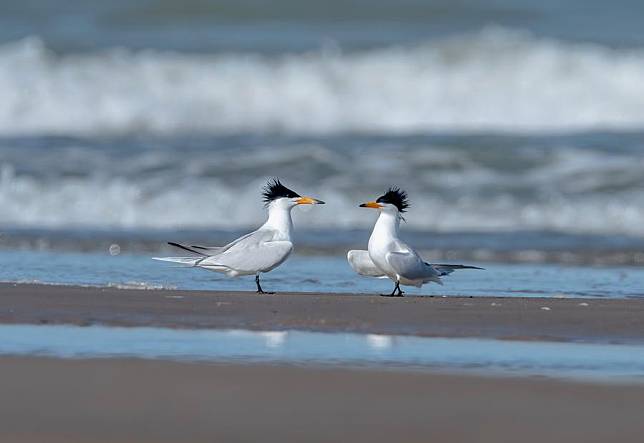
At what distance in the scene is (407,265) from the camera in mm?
6922

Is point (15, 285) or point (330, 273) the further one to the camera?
point (330, 273)

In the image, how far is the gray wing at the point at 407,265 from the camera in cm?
691

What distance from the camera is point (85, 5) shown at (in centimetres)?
2009

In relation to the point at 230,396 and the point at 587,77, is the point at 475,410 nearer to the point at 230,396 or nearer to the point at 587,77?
the point at 230,396

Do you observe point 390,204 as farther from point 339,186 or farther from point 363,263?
point 339,186

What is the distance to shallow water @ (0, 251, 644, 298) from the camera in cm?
758

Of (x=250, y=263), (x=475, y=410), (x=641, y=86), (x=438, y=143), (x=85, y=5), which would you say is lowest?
(x=475, y=410)

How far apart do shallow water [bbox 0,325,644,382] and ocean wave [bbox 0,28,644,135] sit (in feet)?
36.1

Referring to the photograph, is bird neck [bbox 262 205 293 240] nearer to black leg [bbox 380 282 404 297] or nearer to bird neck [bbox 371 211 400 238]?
bird neck [bbox 371 211 400 238]

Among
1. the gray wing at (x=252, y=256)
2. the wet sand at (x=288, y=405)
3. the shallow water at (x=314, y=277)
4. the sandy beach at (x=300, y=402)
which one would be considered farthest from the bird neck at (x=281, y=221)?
the wet sand at (x=288, y=405)

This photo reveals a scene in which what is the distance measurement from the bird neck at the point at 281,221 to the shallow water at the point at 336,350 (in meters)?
1.65

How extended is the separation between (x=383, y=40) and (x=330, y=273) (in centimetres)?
1099

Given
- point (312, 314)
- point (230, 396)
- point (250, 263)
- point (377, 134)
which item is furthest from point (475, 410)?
point (377, 134)

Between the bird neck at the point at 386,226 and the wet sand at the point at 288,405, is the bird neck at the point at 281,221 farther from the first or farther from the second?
the wet sand at the point at 288,405
